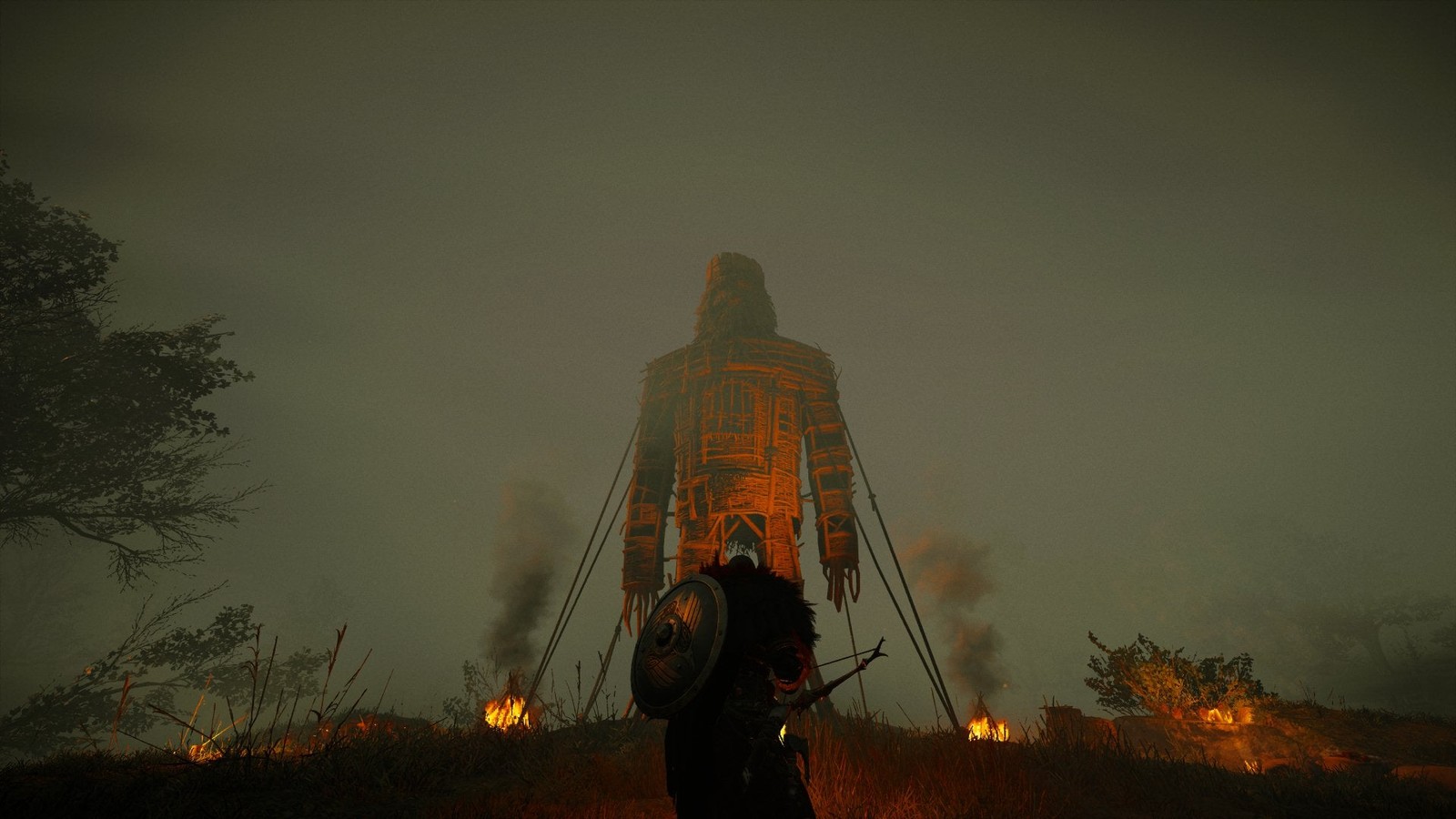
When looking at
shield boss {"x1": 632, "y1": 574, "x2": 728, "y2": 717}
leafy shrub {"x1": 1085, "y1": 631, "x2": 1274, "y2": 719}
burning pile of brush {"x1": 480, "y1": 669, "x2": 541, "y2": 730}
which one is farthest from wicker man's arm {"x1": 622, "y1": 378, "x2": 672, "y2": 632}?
leafy shrub {"x1": 1085, "y1": 631, "x2": 1274, "y2": 719}

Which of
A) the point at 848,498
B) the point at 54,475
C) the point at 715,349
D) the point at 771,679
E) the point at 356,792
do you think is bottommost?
the point at 356,792

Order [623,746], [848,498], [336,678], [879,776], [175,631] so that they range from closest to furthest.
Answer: [879,776] → [623,746] → [848,498] → [175,631] → [336,678]

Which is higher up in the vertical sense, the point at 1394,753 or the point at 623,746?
the point at 623,746

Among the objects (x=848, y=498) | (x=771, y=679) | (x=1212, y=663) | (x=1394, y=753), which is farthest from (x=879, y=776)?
(x=1212, y=663)

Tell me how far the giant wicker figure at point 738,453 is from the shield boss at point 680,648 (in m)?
5.51

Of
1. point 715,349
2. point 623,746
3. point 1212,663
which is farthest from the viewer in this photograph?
point 1212,663

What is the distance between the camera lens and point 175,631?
38.8ft

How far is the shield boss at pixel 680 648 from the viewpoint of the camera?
10.0 feet

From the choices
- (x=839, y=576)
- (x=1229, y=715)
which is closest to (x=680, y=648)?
(x=839, y=576)

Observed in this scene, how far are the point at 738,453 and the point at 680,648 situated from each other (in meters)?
A: 6.64

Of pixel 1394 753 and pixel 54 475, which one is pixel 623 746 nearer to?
pixel 54 475

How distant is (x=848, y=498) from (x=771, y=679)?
674 centimetres

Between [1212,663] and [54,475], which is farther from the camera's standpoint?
[1212,663]

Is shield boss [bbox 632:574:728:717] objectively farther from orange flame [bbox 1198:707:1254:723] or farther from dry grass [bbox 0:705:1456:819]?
orange flame [bbox 1198:707:1254:723]
